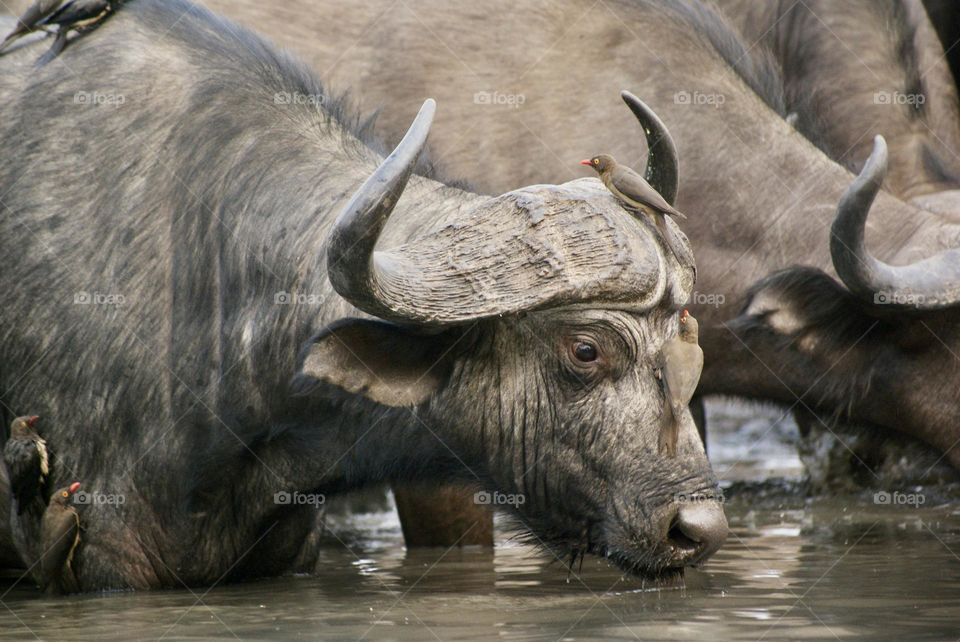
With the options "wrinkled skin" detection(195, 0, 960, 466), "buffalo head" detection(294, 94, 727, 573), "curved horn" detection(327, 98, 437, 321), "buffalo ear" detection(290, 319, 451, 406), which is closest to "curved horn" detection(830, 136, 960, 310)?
"wrinkled skin" detection(195, 0, 960, 466)

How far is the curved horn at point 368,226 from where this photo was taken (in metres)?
5.23

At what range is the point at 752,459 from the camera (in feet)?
40.8

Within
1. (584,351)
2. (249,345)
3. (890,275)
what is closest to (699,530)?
(584,351)

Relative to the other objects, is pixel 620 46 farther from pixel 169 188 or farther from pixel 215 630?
pixel 215 630

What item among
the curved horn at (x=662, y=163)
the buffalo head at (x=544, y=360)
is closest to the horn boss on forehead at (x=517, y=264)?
the buffalo head at (x=544, y=360)

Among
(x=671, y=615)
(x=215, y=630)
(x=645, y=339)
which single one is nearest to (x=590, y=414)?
(x=645, y=339)

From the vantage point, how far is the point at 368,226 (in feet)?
17.1

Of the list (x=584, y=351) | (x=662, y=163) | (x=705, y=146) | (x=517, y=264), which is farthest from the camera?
(x=705, y=146)

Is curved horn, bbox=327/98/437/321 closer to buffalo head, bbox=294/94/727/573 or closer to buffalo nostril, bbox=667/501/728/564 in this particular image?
buffalo head, bbox=294/94/727/573

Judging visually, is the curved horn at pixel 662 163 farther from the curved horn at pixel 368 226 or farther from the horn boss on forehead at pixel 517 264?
the curved horn at pixel 368 226

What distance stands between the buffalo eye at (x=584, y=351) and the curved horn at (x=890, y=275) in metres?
2.14

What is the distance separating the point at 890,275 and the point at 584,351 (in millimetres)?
2474

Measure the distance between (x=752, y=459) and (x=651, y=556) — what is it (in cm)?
679

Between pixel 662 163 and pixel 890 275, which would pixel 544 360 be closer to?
pixel 662 163
